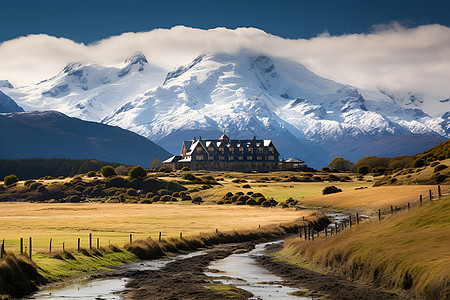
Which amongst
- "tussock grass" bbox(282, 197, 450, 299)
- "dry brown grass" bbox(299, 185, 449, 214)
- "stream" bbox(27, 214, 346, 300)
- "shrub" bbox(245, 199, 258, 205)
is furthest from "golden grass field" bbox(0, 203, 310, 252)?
"tussock grass" bbox(282, 197, 450, 299)

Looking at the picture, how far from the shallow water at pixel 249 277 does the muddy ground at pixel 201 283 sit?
0.78 meters

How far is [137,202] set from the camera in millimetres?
157375

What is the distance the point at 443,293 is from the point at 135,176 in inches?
6325

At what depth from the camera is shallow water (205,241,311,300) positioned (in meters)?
38.0

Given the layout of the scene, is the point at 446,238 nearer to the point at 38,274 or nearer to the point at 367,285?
the point at 367,285

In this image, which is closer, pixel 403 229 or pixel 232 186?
pixel 403 229

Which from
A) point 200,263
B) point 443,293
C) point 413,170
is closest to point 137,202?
point 413,170

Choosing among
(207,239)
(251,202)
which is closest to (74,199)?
(251,202)

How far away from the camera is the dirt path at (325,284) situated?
3438 cm

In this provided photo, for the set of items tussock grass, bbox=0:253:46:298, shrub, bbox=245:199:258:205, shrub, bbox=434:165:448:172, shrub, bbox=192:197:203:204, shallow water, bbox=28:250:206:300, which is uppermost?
shrub, bbox=434:165:448:172

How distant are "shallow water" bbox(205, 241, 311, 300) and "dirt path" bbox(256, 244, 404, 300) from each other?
93 centimetres

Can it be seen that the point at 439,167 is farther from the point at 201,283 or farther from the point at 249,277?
the point at 201,283

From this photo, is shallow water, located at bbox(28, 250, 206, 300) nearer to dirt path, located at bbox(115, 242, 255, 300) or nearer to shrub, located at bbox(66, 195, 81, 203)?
dirt path, located at bbox(115, 242, 255, 300)

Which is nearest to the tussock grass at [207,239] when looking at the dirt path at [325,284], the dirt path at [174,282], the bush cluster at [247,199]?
the dirt path at [174,282]
